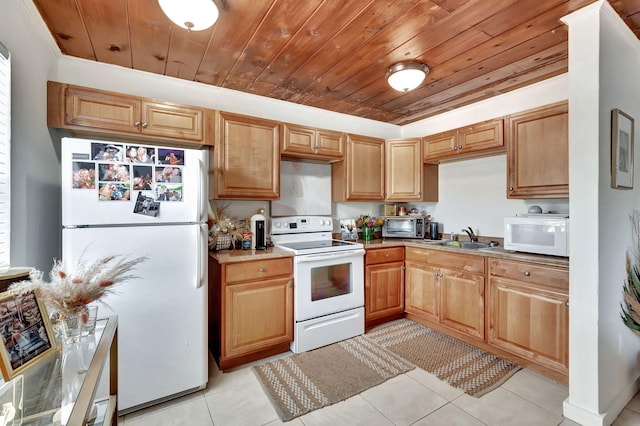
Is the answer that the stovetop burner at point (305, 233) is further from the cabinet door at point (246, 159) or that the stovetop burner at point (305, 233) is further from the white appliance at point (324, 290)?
the cabinet door at point (246, 159)

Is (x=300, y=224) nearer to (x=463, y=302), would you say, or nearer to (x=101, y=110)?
(x=463, y=302)

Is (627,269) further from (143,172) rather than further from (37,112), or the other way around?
(37,112)

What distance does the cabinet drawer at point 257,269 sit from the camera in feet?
7.46

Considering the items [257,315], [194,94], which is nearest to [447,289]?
[257,315]

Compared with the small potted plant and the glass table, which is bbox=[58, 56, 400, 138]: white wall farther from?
the glass table

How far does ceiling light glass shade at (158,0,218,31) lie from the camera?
1.50m

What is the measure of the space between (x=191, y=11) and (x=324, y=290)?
7.42 ft

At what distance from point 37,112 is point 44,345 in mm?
1562

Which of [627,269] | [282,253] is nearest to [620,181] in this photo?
[627,269]

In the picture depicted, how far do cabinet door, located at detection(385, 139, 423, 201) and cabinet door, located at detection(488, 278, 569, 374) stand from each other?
135 centimetres

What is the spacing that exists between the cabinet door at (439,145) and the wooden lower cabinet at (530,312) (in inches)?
51.2

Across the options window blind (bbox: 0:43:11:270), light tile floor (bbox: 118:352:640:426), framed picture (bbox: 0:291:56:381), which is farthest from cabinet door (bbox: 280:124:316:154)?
framed picture (bbox: 0:291:56:381)

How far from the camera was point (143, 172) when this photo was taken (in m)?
1.82

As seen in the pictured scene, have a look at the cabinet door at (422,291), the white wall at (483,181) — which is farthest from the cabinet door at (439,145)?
the cabinet door at (422,291)
